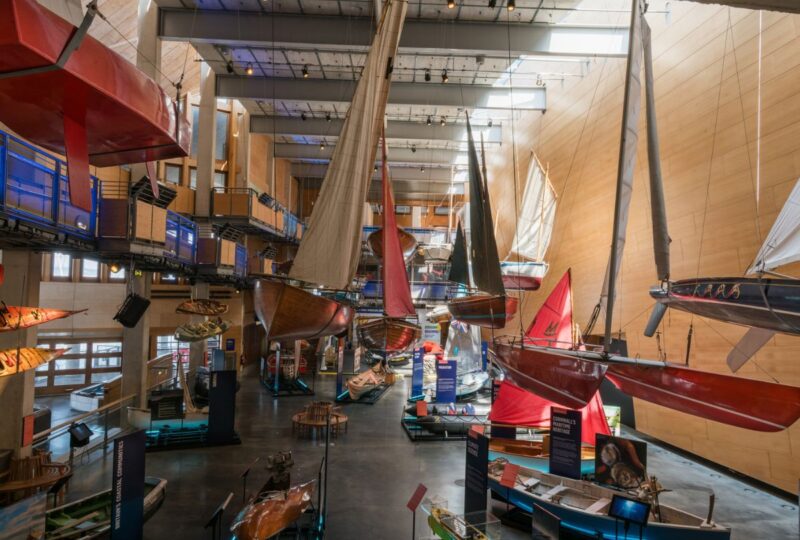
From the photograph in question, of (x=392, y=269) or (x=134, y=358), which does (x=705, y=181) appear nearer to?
(x=392, y=269)

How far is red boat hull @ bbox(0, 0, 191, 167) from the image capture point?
1.60 m

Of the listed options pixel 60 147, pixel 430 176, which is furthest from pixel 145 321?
pixel 430 176

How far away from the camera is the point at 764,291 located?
4.36m

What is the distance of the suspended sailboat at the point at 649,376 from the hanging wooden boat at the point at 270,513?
12.0 ft

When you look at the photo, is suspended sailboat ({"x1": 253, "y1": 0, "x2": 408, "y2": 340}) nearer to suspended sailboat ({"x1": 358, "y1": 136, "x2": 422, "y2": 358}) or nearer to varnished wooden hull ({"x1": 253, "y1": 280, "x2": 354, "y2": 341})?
varnished wooden hull ({"x1": 253, "y1": 280, "x2": 354, "y2": 341})

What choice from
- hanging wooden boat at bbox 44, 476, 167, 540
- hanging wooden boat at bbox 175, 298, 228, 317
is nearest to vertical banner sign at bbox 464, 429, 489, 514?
hanging wooden boat at bbox 44, 476, 167, 540

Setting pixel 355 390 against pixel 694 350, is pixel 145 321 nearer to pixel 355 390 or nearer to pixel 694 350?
pixel 355 390

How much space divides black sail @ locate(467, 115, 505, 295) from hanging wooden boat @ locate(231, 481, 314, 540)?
447 cm

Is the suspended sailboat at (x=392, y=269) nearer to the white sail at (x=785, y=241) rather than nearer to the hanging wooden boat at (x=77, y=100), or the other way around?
the white sail at (x=785, y=241)

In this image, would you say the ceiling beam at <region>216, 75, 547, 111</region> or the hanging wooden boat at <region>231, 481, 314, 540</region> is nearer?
the hanging wooden boat at <region>231, 481, 314, 540</region>

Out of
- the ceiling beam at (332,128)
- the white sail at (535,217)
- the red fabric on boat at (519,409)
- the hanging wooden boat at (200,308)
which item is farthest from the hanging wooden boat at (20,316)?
the ceiling beam at (332,128)

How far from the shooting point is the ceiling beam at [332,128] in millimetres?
20562

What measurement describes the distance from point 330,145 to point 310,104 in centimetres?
511

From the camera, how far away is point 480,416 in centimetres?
1225
